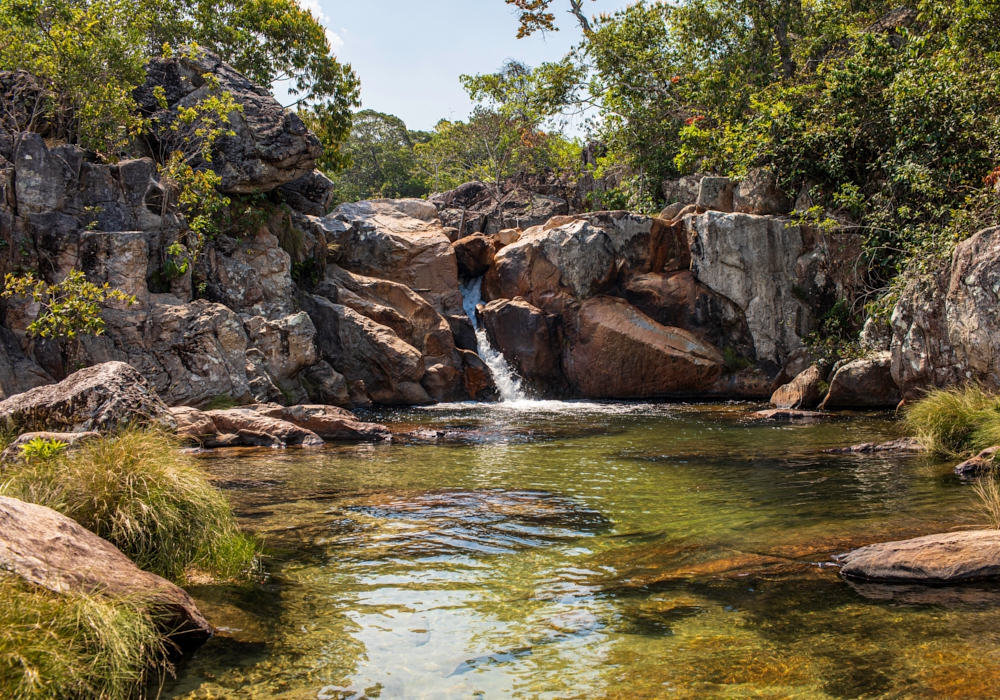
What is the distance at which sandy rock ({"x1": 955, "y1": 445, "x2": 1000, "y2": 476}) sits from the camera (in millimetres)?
8852

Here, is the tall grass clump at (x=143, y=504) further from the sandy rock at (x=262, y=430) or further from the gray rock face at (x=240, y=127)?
the gray rock face at (x=240, y=127)

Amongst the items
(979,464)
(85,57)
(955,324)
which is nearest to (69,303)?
(85,57)

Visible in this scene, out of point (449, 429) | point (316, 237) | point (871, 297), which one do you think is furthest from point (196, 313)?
point (871, 297)

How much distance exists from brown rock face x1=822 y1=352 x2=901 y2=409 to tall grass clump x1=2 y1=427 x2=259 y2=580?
15434 millimetres

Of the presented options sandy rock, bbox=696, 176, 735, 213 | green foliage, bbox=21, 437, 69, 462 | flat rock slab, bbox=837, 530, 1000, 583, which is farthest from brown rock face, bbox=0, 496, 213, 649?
sandy rock, bbox=696, 176, 735, 213

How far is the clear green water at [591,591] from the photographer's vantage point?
149 inches

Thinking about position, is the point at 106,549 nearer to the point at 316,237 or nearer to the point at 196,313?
the point at 196,313

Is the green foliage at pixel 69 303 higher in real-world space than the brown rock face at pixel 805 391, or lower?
higher

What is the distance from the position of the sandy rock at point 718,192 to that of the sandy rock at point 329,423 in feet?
48.4

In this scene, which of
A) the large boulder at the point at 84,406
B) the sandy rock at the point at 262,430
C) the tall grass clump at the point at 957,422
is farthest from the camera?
the sandy rock at the point at 262,430

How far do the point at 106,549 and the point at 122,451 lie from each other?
3.88 feet

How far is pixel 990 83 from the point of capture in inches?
687

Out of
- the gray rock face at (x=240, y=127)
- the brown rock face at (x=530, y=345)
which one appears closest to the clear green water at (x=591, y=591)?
the brown rock face at (x=530, y=345)

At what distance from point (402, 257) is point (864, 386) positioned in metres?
15.8
